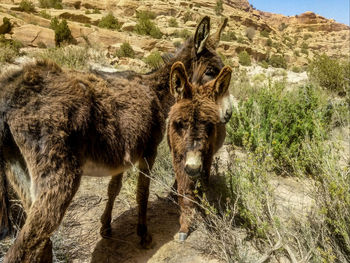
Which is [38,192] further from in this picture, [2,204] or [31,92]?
[31,92]

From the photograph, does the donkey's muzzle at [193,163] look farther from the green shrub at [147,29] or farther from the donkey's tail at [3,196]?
the green shrub at [147,29]

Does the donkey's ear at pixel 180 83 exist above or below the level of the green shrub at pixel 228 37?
below

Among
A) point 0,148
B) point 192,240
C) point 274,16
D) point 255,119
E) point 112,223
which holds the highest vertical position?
point 274,16

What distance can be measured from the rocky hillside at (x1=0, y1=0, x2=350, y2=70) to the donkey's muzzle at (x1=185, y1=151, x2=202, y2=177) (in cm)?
989

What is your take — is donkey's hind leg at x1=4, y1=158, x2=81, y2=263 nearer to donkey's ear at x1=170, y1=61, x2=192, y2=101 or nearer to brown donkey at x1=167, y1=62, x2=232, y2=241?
brown donkey at x1=167, y1=62, x2=232, y2=241

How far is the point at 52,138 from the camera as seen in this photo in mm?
1672

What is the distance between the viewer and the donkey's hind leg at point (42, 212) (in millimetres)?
1621

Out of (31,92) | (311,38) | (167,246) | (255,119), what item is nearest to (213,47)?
(255,119)

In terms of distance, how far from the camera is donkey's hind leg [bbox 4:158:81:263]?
162 cm

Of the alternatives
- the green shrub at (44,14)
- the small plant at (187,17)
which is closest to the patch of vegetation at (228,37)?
the small plant at (187,17)

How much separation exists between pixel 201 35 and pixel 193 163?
1912 mm

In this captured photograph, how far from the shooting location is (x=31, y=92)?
5.74 feet

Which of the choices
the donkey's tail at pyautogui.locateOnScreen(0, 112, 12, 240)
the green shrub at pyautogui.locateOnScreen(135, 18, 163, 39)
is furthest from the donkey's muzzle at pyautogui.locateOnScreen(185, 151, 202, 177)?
the green shrub at pyautogui.locateOnScreen(135, 18, 163, 39)

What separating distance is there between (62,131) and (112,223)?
194 centimetres
